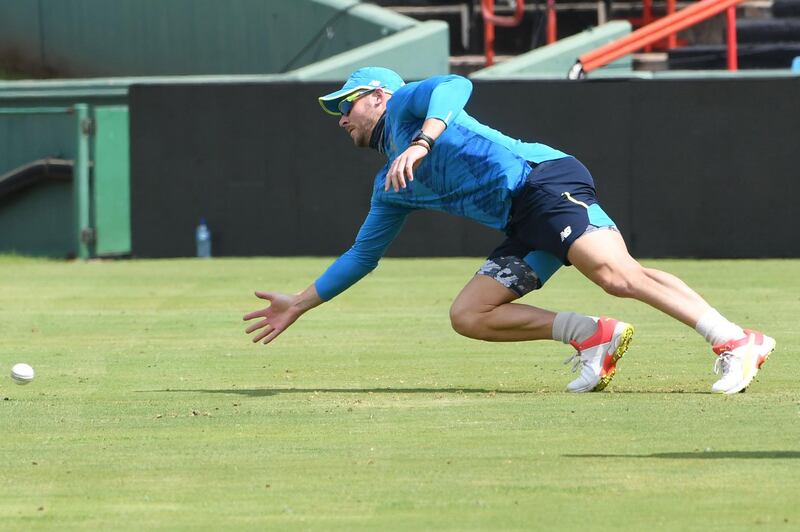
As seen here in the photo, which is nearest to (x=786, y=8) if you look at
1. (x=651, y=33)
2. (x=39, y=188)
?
(x=651, y=33)

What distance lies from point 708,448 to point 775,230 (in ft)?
35.6

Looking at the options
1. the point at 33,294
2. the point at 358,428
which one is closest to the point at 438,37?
the point at 33,294

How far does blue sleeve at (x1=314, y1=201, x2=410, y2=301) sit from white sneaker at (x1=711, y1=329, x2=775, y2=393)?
182cm

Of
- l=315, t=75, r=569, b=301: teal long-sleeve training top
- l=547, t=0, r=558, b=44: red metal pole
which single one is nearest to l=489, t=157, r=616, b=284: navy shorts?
l=315, t=75, r=569, b=301: teal long-sleeve training top

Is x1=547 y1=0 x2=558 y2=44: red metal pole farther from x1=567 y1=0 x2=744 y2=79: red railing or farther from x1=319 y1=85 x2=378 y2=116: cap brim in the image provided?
x1=319 y1=85 x2=378 y2=116: cap brim

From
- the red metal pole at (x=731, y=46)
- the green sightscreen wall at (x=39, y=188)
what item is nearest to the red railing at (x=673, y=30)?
the red metal pole at (x=731, y=46)

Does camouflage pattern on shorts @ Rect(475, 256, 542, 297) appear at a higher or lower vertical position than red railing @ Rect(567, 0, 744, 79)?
lower

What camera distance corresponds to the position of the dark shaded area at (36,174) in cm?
1780

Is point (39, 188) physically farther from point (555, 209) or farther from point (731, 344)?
point (731, 344)

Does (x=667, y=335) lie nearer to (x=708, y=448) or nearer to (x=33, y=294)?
A: (x=708, y=448)

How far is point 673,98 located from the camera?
647 inches

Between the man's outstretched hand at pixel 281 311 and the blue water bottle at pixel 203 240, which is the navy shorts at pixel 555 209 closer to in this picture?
the man's outstretched hand at pixel 281 311

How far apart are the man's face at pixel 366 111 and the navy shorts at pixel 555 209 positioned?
782 mm

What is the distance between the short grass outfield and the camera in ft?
16.2
